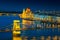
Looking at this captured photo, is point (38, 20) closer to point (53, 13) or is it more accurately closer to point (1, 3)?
point (53, 13)

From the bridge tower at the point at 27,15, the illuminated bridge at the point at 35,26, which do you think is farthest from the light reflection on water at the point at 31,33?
the bridge tower at the point at 27,15

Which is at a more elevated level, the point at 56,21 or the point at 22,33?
the point at 56,21

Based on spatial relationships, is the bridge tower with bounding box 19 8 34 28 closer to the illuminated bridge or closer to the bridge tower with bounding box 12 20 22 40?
the illuminated bridge

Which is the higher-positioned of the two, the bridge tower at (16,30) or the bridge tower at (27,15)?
the bridge tower at (27,15)

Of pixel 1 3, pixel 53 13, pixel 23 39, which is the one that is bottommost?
pixel 23 39

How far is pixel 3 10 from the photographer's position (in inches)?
130

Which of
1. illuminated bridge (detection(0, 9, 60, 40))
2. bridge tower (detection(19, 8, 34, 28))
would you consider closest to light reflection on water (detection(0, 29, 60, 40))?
illuminated bridge (detection(0, 9, 60, 40))

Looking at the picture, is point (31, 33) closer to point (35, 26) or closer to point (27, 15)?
point (35, 26)

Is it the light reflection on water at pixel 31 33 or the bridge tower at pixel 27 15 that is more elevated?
the bridge tower at pixel 27 15

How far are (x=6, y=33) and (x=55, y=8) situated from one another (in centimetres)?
118

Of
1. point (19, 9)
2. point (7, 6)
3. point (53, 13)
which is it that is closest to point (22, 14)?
point (19, 9)

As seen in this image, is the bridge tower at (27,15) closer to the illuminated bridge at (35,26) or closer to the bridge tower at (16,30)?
the illuminated bridge at (35,26)

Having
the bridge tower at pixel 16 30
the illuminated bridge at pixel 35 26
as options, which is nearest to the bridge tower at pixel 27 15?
the illuminated bridge at pixel 35 26

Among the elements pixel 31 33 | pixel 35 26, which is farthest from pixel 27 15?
pixel 31 33
